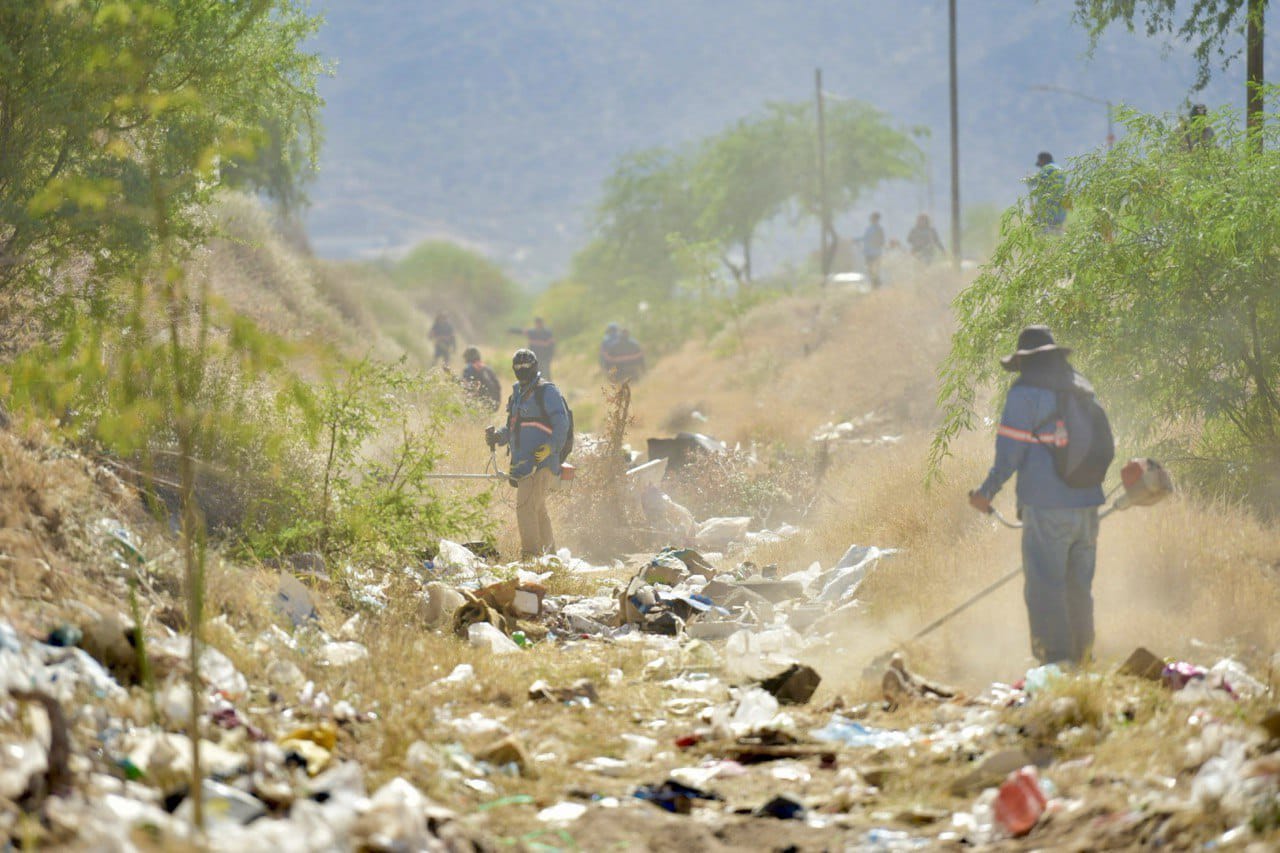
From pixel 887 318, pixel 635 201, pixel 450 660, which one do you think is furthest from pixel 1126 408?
pixel 635 201

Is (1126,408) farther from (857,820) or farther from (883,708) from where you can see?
(857,820)

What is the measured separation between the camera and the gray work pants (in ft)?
24.2

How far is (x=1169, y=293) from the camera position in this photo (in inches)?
408

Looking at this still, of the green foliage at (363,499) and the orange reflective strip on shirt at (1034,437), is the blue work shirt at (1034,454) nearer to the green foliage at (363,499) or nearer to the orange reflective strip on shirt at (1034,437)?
the orange reflective strip on shirt at (1034,437)

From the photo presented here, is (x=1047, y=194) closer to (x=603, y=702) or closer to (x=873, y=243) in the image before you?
(x=603, y=702)

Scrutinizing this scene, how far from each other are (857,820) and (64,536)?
472cm

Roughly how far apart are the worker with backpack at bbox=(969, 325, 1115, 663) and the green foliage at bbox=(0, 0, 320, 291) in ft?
18.3

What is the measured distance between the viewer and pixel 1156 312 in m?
10.4

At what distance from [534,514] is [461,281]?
73.3 metres

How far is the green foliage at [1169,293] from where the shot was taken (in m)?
10.2

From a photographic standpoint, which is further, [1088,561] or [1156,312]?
[1156,312]

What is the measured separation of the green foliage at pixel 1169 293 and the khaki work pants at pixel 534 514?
11.4 feet

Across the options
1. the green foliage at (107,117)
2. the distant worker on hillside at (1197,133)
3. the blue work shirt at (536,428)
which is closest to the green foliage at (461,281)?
the blue work shirt at (536,428)

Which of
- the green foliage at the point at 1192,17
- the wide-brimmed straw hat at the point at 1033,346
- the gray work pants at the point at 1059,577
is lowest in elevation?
the gray work pants at the point at 1059,577
